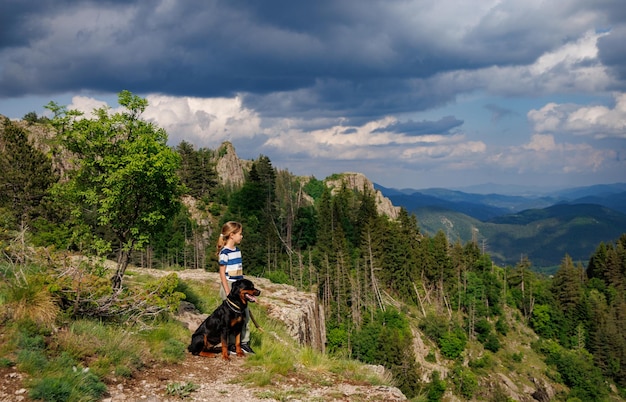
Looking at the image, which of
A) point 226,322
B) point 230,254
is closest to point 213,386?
point 226,322

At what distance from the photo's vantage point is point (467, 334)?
86.3 meters

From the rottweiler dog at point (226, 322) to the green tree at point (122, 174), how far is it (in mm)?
4964

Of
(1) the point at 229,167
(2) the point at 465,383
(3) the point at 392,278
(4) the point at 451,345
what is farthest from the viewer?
(1) the point at 229,167

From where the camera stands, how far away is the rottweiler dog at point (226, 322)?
840 cm

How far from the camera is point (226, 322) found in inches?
334

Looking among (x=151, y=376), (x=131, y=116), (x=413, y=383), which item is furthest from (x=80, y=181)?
(x=413, y=383)

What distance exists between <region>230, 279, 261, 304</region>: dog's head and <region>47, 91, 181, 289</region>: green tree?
5671mm

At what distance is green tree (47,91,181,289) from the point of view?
12.7m

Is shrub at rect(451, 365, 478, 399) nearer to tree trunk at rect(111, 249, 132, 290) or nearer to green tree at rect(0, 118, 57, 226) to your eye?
green tree at rect(0, 118, 57, 226)

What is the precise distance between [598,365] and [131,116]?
10720cm

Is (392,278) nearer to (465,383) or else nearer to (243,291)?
(465,383)

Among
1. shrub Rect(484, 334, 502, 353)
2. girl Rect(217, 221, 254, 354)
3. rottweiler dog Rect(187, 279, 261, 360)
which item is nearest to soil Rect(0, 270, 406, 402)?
rottweiler dog Rect(187, 279, 261, 360)

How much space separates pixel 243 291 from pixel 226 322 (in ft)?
2.52

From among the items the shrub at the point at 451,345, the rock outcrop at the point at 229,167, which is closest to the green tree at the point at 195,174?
the rock outcrop at the point at 229,167
